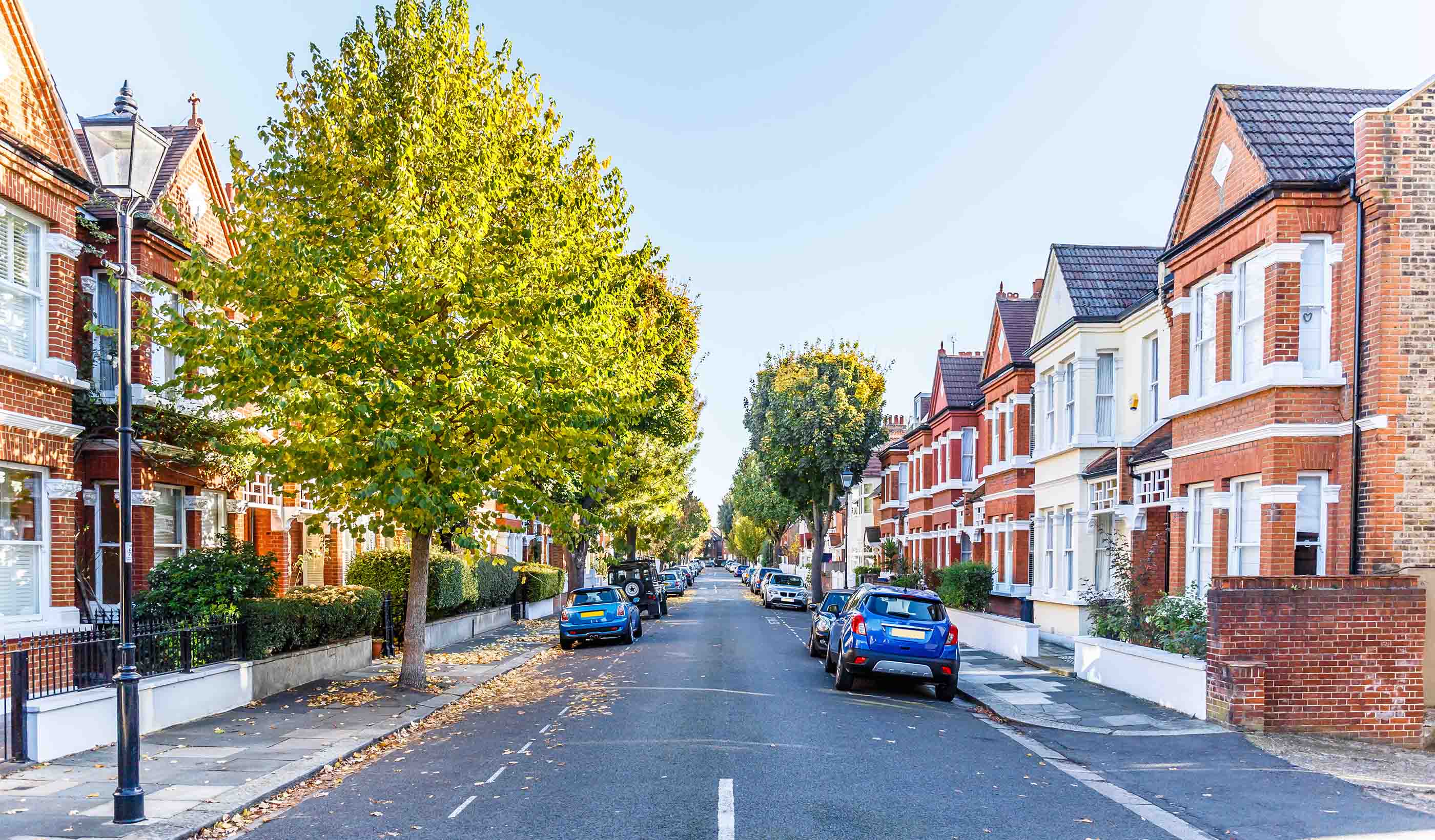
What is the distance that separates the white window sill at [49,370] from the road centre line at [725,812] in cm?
1031

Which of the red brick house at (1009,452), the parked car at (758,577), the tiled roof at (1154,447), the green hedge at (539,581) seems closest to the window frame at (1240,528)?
the tiled roof at (1154,447)

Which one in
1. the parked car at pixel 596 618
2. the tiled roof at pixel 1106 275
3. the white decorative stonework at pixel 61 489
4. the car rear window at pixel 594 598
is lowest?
the parked car at pixel 596 618

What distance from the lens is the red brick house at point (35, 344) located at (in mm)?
13555

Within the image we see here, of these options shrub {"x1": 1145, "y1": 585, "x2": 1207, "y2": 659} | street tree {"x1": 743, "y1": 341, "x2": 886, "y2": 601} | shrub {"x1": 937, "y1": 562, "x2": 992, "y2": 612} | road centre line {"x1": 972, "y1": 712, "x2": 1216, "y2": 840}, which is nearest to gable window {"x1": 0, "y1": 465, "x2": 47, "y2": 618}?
road centre line {"x1": 972, "y1": 712, "x2": 1216, "y2": 840}

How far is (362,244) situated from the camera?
49.4ft

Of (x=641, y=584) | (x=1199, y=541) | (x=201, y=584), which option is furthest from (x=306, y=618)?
(x=641, y=584)

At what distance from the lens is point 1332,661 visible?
41.2ft

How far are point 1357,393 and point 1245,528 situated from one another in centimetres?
266

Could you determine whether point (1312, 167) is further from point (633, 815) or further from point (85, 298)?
point (85, 298)

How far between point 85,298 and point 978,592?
21776 mm

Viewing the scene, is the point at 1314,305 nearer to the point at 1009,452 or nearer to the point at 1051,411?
the point at 1051,411

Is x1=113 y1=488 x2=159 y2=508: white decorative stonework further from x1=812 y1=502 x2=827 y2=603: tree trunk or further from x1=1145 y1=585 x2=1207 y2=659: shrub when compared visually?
x1=812 y1=502 x2=827 y2=603: tree trunk

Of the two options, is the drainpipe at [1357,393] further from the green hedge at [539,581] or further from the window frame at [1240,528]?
the green hedge at [539,581]

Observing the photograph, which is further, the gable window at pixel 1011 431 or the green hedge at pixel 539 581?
the green hedge at pixel 539 581
